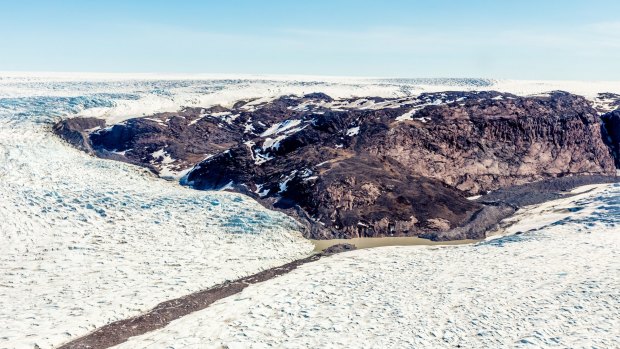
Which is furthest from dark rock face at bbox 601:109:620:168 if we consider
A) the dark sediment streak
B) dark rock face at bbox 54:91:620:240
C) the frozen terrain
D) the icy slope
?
the dark sediment streak

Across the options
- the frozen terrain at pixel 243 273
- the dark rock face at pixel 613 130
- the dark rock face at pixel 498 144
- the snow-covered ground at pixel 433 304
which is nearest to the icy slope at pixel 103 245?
the frozen terrain at pixel 243 273

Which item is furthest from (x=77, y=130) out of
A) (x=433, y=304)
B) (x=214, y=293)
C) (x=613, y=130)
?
(x=613, y=130)

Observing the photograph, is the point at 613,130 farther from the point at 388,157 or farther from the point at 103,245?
the point at 103,245

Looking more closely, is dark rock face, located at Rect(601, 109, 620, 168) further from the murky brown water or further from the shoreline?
the murky brown water

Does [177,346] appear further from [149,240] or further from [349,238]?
[349,238]

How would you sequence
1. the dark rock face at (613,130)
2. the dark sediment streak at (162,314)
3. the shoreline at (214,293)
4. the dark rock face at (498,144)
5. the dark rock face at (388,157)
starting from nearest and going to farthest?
1. the dark sediment streak at (162,314)
2. the shoreline at (214,293)
3. the dark rock face at (388,157)
4. the dark rock face at (498,144)
5. the dark rock face at (613,130)

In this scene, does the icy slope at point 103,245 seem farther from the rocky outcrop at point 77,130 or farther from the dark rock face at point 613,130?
the dark rock face at point 613,130
